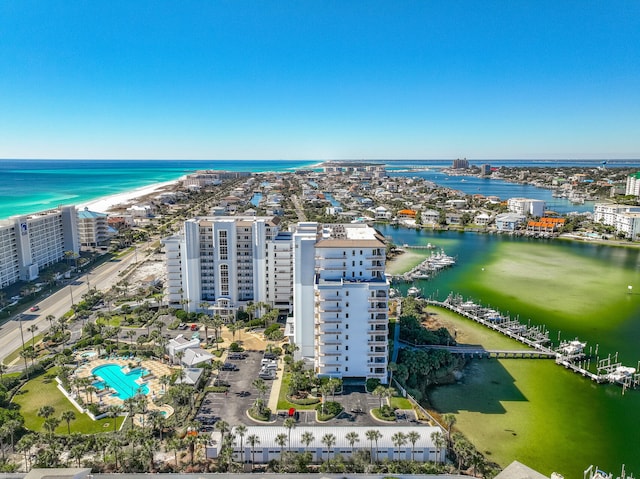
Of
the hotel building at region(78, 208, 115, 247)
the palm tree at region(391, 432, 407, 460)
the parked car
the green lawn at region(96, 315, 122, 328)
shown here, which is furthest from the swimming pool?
the hotel building at region(78, 208, 115, 247)

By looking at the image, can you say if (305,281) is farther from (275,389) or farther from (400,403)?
(400,403)

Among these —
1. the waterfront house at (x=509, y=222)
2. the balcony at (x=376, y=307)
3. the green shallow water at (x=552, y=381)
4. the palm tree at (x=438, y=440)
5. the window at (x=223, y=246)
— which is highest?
the window at (x=223, y=246)

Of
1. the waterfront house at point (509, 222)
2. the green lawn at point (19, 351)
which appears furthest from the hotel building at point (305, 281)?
the waterfront house at point (509, 222)

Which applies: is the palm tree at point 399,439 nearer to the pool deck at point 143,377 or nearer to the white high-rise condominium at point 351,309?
the white high-rise condominium at point 351,309

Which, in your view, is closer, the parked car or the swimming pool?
the swimming pool

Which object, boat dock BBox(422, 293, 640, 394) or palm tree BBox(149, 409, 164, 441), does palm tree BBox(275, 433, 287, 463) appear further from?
boat dock BBox(422, 293, 640, 394)

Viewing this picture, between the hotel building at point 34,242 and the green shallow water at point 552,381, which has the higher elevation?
the hotel building at point 34,242

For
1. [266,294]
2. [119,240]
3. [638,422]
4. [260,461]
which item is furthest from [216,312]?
[119,240]
